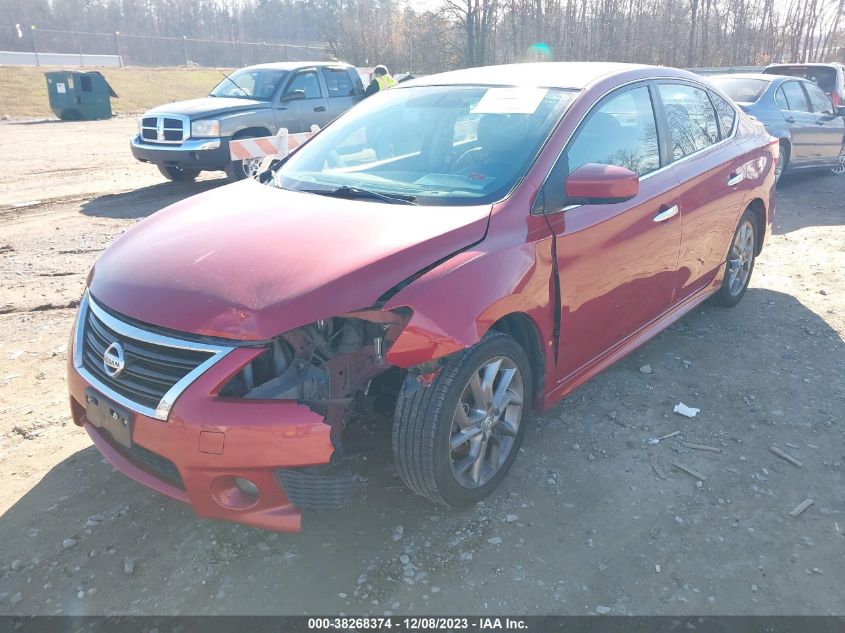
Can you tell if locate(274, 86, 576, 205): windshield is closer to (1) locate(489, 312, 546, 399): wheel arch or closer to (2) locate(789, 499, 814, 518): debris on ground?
(1) locate(489, 312, 546, 399): wheel arch

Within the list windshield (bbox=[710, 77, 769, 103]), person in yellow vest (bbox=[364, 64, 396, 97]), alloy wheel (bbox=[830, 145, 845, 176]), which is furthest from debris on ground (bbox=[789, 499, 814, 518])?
person in yellow vest (bbox=[364, 64, 396, 97])

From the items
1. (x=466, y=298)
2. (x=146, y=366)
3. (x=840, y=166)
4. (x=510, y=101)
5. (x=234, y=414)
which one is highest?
(x=510, y=101)

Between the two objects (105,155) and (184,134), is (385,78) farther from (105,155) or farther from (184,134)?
(105,155)

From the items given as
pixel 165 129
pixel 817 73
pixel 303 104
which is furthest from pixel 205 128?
pixel 817 73

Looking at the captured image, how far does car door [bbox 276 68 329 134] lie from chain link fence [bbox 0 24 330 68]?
43217 mm

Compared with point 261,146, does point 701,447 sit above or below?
below

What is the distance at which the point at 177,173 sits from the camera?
1103 centimetres

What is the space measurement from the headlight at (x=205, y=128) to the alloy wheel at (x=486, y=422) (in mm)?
8387

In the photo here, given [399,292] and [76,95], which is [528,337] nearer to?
[399,292]

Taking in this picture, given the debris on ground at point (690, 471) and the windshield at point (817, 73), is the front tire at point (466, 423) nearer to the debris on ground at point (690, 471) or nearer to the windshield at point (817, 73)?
the debris on ground at point (690, 471)

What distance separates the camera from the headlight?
1004 cm

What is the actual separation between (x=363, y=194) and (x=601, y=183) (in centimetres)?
112

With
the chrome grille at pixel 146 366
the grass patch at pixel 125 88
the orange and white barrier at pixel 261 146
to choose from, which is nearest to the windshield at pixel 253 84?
the orange and white barrier at pixel 261 146

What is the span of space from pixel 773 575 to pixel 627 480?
76cm
